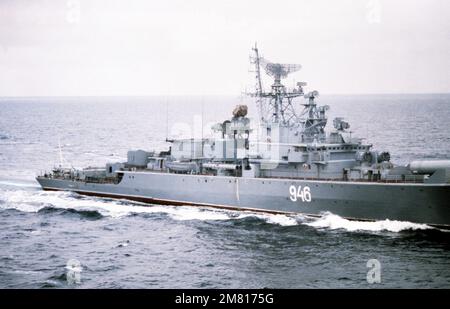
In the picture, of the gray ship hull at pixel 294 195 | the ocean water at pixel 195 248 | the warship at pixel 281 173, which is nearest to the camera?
the ocean water at pixel 195 248

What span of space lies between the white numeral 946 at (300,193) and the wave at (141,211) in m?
0.78

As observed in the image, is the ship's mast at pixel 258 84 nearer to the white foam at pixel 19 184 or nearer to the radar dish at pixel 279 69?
the radar dish at pixel 279 69

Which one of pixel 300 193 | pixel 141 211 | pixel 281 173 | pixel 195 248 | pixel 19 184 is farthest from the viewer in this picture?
pixel 19 184

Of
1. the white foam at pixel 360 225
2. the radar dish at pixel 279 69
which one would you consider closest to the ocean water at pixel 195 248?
the white foam at pixel 360 225

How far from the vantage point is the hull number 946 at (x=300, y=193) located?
73.4 feet

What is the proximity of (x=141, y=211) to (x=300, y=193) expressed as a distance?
7.77 meters

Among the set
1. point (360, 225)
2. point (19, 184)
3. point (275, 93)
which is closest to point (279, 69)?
point (275, 93)

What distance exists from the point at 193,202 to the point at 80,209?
5.44 meters

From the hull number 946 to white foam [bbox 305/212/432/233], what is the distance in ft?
3.35

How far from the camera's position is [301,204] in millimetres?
22625

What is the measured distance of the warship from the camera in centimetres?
2036

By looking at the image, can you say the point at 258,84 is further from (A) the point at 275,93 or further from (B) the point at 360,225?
(B) the point at 360,225

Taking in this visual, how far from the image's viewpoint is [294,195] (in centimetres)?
2275
